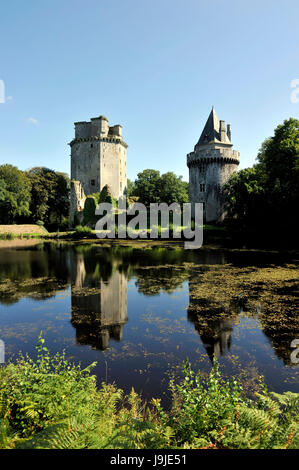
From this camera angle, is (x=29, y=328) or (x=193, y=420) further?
(x=29, y=328)

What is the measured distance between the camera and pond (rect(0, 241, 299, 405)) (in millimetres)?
5551

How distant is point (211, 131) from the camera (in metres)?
45.1

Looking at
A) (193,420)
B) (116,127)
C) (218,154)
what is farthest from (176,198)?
(193,420)

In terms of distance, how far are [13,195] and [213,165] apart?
35071mm

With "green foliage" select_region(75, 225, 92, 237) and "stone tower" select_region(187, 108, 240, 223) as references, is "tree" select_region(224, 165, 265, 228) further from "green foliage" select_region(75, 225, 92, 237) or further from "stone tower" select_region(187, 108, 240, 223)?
"green foliage" select_region(75, 225, 92, 237)

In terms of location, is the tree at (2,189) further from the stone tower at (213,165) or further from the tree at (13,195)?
the stone tower at (213,165)

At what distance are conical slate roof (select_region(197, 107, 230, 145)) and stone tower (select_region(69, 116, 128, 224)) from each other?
52.5 feet

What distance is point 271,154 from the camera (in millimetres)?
29969

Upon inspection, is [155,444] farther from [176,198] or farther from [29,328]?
[176,198]

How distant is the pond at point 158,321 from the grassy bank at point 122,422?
4.67ft

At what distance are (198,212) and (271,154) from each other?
1731 cm

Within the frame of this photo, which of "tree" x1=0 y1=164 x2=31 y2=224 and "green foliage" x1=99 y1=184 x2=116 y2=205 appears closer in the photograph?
"green foliage" x1=99 y1=184 x2=116 y2=205

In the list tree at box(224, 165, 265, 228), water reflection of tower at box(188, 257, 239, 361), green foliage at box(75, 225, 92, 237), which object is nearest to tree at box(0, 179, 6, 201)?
green foliage at box(75, 225, 92, 237)
